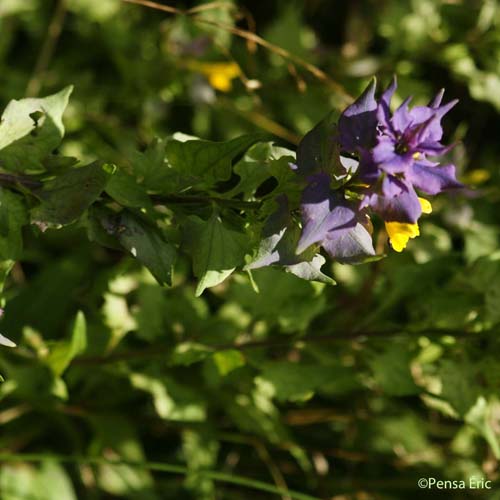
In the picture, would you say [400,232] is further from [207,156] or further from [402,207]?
[207,156]

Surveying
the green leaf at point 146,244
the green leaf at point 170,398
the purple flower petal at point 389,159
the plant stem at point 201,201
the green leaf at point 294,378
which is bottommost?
the green leaf at point 170,398

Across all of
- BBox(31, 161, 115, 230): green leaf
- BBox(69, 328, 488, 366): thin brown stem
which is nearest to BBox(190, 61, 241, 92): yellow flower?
BBox(69, 328, 488, 366): thin brown stem

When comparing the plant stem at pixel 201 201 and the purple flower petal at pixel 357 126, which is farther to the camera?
the plant stem at pixel 201 201

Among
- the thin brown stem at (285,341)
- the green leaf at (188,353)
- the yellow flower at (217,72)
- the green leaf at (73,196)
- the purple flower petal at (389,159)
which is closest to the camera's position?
the purple flower petal at (389,159)

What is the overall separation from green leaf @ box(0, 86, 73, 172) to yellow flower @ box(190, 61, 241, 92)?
86cm

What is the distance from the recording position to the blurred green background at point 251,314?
1.21m

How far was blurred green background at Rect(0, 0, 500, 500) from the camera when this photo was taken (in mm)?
1211

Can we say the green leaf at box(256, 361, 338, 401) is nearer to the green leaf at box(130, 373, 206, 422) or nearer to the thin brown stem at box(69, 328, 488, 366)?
the thin brown stem at box(69, 328, 488, 366)

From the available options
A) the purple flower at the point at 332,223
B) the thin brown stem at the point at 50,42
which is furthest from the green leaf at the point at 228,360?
the thin brown stem at the point at 50,42

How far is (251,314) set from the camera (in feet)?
4.20

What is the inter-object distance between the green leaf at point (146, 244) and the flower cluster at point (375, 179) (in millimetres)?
197

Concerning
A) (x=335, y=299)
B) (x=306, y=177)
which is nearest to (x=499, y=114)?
(x=335, y=299)

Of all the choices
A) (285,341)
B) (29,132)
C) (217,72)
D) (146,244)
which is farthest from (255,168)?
(217,72)

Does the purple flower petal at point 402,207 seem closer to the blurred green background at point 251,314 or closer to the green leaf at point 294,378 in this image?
the blurred green background at point 251,314
